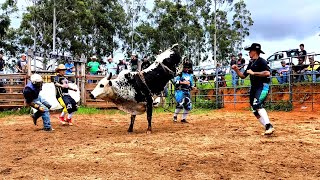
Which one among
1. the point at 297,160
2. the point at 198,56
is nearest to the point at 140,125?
the point at 297,160

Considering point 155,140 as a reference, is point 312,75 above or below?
above

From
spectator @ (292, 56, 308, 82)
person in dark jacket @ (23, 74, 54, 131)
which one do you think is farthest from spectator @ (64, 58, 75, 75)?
spectator @ (292, 56, 308, 82)

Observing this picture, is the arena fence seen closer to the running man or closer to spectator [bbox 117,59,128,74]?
spectator [bbox 117,59,128,74]

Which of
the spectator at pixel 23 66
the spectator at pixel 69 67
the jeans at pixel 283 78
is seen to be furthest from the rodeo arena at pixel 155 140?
the spectator at pixel 69 67

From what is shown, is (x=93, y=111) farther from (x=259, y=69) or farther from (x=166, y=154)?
(x=166, y=154)

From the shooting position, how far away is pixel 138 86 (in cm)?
988

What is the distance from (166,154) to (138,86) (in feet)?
10.9

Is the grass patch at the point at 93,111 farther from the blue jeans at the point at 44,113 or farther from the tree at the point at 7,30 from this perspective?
the tree at the point at 7,30

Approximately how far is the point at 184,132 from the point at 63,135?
2.83 meters

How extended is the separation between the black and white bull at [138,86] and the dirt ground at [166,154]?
667 mm

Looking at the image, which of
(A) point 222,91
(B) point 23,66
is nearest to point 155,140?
(B) point 23,66

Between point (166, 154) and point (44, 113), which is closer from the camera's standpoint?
point (166, 154)

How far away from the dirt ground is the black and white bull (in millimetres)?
667

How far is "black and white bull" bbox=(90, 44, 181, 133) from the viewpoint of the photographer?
9828mm
